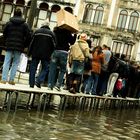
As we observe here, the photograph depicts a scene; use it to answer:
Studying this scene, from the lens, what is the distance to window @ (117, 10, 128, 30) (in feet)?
186

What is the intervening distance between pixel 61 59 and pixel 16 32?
168 cm

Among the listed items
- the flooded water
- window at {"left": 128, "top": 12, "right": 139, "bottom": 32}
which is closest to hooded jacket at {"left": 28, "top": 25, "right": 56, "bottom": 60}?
the flooded water

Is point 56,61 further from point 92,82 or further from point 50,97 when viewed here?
point 92,82

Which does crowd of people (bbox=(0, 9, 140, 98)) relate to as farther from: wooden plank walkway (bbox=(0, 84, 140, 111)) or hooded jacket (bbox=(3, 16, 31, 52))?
wooden plank walkway (bbox=(0, 84, 140, 111))

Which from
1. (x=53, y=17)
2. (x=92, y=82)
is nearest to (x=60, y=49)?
(x=92, y=82)

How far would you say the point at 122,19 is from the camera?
56.9 meters

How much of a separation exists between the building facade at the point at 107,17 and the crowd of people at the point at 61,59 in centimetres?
3785

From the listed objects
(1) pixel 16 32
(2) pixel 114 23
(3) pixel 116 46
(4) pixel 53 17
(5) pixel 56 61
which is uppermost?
(2) pixel 114 23

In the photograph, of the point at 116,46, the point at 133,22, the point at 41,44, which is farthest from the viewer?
the point at 116,46

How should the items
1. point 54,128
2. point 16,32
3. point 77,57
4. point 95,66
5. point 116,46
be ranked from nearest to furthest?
1. point 54,128
2. point 16,32
3. point 77,57
4. point 95,66
5. point 116,46

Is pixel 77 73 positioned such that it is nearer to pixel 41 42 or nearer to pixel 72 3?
pixel 41 42

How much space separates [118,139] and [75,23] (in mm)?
5053

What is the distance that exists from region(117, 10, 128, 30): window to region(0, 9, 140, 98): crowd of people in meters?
38.6

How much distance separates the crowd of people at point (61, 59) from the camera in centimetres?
1135
